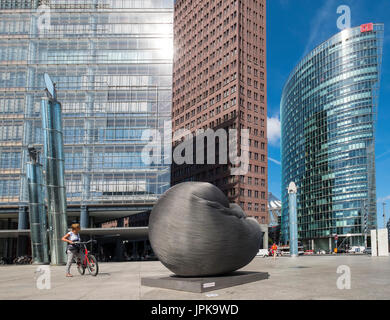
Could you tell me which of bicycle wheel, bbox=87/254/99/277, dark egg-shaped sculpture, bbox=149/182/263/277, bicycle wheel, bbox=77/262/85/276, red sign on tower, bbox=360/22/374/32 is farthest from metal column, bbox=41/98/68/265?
red sign on tower, bbox=360/22/374/32

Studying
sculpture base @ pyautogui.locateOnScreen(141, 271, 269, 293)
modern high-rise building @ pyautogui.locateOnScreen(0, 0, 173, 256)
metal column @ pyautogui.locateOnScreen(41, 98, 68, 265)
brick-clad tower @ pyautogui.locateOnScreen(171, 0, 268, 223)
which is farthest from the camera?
brick-clad tower @ pyautogui.locateOnScreen(171, 0, 268, 223)

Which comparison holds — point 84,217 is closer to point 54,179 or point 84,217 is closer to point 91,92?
point 91,92

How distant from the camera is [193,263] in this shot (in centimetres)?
877

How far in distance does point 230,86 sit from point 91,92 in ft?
133

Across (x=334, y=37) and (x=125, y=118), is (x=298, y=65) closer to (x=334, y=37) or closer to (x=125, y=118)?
(x=334, y=37)

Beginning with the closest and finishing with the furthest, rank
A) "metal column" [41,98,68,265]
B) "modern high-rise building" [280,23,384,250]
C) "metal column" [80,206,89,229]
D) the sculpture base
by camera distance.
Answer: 1. the sculpture base
2. "metal column" [41,98,68,265]
3. "metal column" [80,206,89,229]
4. "modern high-rise building" [280,23,384,250]

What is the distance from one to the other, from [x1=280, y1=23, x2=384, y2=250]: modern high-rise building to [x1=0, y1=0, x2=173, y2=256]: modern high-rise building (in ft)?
238

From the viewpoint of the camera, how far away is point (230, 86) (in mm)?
89375

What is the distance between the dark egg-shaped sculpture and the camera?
869 centimetres

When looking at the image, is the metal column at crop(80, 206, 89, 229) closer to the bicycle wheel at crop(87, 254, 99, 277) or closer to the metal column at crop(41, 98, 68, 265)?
the metal column at crop(41, 98, 68, 265)

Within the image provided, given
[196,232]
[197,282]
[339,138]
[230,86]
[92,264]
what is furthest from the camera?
[339,138]

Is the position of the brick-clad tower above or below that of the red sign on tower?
below

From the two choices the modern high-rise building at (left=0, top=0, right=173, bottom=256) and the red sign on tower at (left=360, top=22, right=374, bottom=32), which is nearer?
the modern high-rise building at (left=0, top=0, right=173, bottom=256)

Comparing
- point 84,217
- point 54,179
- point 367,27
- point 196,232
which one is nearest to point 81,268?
point 196,232
